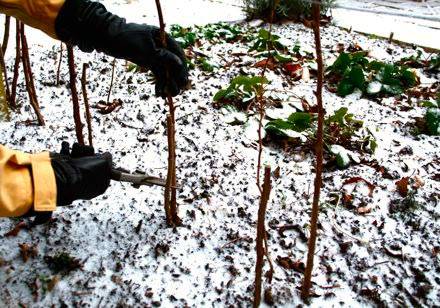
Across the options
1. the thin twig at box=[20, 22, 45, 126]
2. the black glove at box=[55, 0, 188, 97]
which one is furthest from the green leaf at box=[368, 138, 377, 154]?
the thin twig at box=[20, 22, 45, 126]

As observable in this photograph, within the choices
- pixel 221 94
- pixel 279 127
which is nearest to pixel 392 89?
pixel 279 127

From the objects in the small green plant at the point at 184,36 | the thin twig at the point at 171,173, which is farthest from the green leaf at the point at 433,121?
the small green plant at the point at 184,36

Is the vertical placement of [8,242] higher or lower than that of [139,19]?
lower

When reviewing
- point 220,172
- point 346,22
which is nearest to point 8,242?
point 220,172

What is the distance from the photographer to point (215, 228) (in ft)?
4.44

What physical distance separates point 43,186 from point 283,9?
2.94m

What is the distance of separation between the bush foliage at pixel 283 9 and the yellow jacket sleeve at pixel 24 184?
2875 millimetres

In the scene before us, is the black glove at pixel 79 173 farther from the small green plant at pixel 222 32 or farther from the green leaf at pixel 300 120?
the small green plant at pixel 222 32

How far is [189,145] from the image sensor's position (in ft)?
5.79

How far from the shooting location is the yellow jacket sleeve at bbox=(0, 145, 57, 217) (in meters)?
0.94

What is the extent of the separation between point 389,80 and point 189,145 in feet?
4.02

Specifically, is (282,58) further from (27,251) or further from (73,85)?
(27,251)

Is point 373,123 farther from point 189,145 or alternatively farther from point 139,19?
point 139,19

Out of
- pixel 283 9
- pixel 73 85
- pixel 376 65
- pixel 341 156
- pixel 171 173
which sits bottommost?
pixel 341 156
